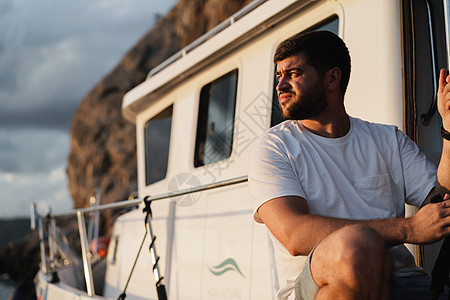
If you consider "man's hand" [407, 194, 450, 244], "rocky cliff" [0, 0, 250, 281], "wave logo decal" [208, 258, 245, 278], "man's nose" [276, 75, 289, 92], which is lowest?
"wave logo decal" [208, 258, 245, 278]

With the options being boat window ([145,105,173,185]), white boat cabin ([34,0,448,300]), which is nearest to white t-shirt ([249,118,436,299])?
white boat cabin ([34,0,448,300])

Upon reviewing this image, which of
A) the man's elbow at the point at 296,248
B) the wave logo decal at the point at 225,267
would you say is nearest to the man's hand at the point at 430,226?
the man's elbow at the point at 296,248

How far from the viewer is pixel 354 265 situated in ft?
4.14

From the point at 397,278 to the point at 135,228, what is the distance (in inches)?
118

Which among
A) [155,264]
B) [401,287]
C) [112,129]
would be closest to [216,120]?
[155,264]

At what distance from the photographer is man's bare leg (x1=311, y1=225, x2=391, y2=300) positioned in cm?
127

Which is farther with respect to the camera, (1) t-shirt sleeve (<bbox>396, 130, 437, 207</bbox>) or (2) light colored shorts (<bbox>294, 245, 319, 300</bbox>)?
(1) t-shirt sleeve (<bbox>396, 130, 437, 207</bbox>)

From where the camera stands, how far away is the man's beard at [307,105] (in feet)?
6.18

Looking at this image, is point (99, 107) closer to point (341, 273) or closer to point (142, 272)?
point (142, 272)

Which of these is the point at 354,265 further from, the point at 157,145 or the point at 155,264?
the point at 157,145

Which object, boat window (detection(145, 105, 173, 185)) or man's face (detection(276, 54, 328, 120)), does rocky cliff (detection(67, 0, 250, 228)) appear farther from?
man's face (detection(276, 54, 328, 120))

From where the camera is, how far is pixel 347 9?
281 cm

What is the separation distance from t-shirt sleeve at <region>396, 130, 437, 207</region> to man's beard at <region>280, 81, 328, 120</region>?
385mm

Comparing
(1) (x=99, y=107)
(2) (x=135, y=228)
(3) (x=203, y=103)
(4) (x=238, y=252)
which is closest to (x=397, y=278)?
(4) (x=238, y=252)
